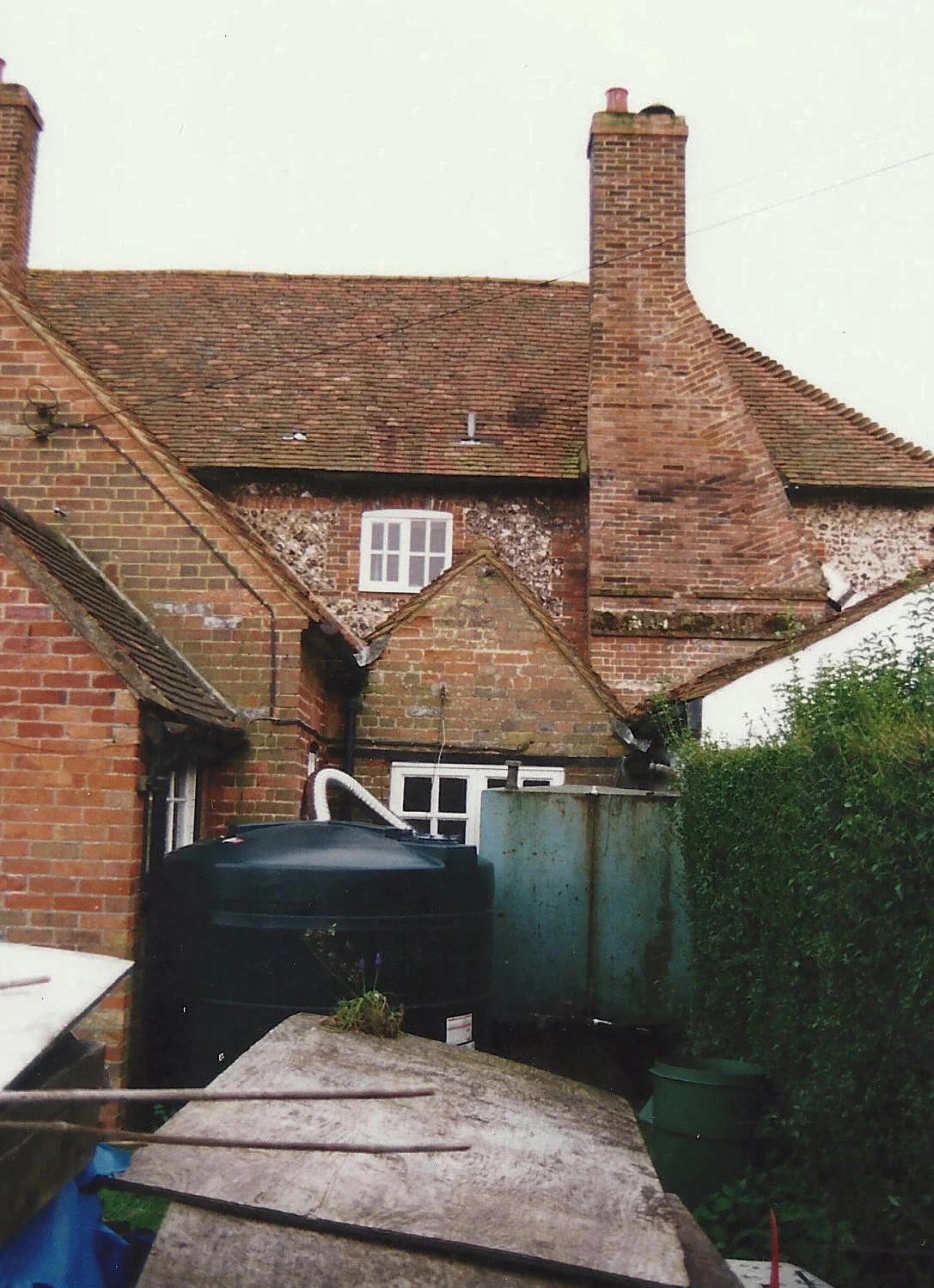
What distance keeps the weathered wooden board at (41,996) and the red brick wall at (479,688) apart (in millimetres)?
7437

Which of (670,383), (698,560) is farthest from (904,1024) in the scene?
(670,383)

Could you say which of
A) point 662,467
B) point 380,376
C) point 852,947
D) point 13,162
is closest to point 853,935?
point 852,947

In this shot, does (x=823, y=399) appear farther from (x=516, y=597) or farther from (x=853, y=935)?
(x=853, y=935)

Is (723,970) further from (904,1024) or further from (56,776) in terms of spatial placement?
(56,776)

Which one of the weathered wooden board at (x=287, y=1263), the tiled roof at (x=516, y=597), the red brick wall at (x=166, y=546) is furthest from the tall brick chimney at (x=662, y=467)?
the weathered wooden board at (x=287, y=1263)

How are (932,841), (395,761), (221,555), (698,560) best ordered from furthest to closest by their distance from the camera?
1. (698,560)
2. (395,761)
3. (221,555)
4. (932,841)

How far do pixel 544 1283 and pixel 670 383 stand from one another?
12930mm

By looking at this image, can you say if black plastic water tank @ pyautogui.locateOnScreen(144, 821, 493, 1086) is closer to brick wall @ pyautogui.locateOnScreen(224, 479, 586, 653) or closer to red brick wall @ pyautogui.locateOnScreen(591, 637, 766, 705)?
red brick wall @ pyautogui.locateOnScreen(591, 637, 766, 705)

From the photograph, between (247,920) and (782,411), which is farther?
(782,411)

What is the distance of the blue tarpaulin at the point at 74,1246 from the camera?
351 cm

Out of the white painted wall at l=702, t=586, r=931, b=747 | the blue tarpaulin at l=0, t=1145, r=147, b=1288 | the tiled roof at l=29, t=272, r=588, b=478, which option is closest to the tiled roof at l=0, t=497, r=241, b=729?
the blue tarpaulin at l=0, t=1145, r=147, b=1288

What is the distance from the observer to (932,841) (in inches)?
162

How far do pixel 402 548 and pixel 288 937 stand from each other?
9989 millimetres

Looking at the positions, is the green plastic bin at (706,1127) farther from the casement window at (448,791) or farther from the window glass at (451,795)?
the window glass at (451,795)
